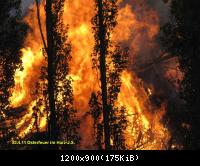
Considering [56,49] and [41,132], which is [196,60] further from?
[41,132]

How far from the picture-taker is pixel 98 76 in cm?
2669

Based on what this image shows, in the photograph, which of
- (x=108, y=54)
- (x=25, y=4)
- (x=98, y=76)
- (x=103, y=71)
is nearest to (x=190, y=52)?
(x=108, y=54)

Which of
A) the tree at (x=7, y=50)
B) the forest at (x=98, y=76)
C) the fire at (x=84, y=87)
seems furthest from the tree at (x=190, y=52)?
the fire at (x=84, y=87)

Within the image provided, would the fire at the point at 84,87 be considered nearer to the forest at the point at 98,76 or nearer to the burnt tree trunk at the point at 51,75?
the forest at the point at 98,76

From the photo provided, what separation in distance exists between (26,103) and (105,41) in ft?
34.1

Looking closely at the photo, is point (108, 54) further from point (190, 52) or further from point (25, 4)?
point (25, 4)

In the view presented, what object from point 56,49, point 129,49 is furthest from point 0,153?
point 129,49

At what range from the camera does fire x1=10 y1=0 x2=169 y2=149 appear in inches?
997

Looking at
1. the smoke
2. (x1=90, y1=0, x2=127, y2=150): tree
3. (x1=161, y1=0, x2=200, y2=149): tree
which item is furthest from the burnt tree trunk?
the smoke

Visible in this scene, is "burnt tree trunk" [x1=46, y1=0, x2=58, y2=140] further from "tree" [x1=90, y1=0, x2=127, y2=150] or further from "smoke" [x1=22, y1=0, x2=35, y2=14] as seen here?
"smoke" [x1=22, y1=0, x2=35, y2=14]

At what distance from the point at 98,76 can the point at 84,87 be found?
49.4 inches

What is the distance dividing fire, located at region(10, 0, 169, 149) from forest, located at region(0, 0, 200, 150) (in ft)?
0.24

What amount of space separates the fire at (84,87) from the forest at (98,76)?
2.9 inches

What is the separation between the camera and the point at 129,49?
30609 mm
